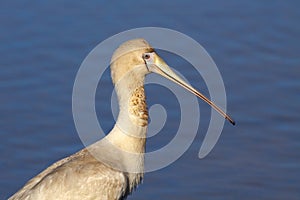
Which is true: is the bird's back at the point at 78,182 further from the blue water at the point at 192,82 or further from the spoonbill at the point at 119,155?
the blue water at the point at 192,82

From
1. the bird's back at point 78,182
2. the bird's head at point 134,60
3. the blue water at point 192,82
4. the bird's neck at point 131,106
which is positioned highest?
the blue water at point 192,82

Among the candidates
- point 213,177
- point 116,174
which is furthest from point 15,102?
point 116,174

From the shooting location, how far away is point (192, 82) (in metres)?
10.7

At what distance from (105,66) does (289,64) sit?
175cm

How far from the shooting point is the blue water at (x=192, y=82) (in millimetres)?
9641

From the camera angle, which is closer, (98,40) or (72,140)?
(72,140)

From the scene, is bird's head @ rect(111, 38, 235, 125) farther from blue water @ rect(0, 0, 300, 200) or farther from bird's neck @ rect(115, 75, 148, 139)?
blue water @ rect(0, 0, 300, 200)

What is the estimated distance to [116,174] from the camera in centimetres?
802

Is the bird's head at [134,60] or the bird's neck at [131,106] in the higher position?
the bird's head at [134,60]

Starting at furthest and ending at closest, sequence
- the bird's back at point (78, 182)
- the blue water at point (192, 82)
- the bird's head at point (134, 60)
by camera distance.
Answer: the blue water at point (192, 82) < the bird's head at point (134, 60) < the bird's back at point (78, 182)

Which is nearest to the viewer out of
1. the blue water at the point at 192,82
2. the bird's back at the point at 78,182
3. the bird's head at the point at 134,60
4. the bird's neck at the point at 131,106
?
the bird's back at the point at 78,182

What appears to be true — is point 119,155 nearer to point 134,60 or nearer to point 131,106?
point 131,106

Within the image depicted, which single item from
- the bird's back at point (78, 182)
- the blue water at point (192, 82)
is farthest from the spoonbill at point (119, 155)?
the blue water at point (192, 82)

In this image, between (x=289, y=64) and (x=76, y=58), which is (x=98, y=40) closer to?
(x=76, y=58)
